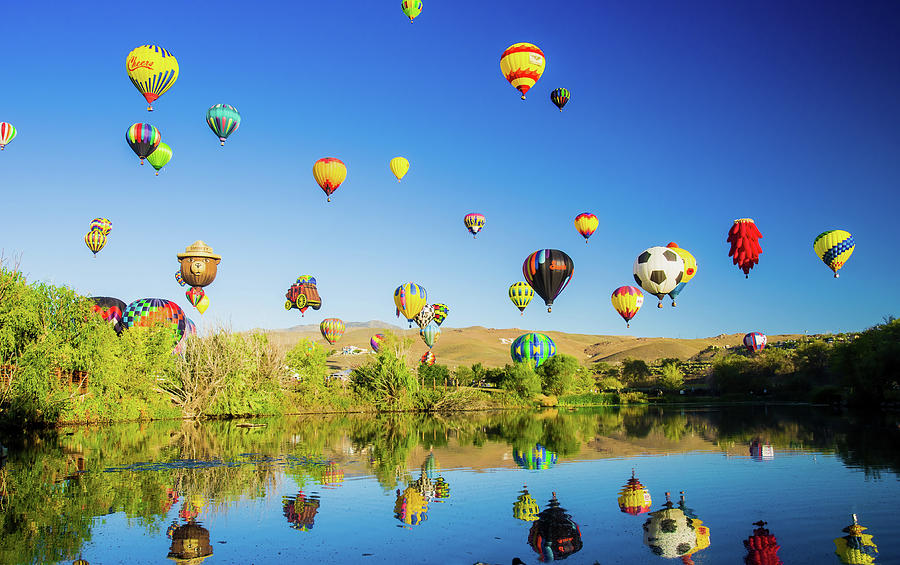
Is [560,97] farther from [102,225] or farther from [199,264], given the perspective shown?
[102,225]

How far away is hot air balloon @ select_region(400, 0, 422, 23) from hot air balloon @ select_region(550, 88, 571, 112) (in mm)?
9146

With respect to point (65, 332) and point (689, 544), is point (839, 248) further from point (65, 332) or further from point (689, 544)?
point (65, 332)

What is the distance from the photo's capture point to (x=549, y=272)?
35531 millimetres

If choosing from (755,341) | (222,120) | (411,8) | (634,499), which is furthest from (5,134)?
(755,341)

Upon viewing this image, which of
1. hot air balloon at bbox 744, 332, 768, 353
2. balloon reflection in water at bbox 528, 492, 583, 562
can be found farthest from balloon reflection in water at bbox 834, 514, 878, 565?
hot air balloon at bbox 744, 332, 768, 353

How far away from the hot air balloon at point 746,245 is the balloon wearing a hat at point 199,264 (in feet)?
101

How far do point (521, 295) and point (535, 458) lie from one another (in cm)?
2710

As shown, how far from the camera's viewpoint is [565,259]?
36.0 metres

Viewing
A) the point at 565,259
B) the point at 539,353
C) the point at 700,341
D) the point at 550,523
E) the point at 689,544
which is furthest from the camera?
the point at 700,341

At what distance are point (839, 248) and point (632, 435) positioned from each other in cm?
1784

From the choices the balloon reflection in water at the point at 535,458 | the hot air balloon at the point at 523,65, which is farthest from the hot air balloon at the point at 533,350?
the balloon reflection in water at the point at 535,458

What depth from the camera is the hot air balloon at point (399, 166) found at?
44906 millimetres

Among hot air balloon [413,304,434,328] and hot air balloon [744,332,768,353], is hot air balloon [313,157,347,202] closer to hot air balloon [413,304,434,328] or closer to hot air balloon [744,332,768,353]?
hot air balloon [413,304,434,328]

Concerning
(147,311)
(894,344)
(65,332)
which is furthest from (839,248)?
(147,311)
